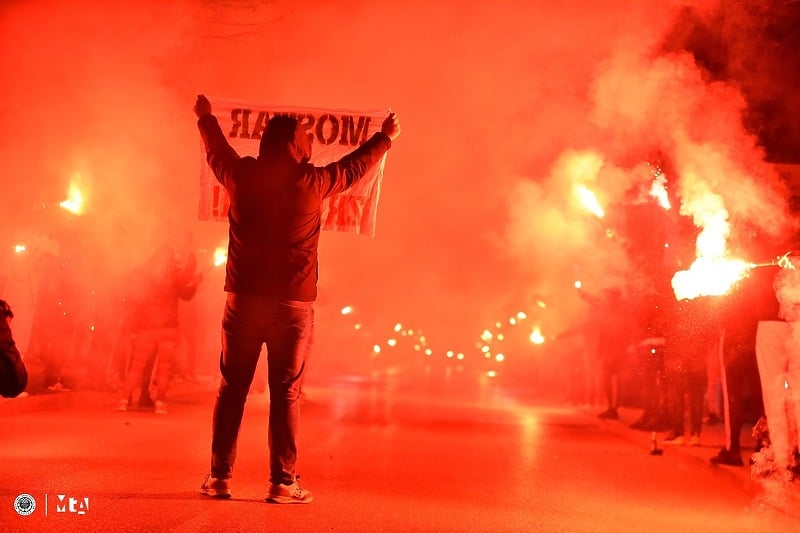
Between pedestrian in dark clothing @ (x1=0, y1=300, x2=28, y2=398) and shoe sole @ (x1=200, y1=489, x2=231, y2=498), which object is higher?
pedestrian in dark clothing @ (x1=0, y1=300, x2=28, y2=398)

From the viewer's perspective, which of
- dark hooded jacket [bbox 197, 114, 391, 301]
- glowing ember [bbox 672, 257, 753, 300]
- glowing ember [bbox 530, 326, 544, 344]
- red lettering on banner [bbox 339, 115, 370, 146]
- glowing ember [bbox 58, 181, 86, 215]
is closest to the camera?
dark hooded jacket [bbox 197, 114, 391, 301]

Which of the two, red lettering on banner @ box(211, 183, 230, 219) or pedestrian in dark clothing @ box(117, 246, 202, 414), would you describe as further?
pedestrian in dark clothing @ box(117, 246, 202, 414)

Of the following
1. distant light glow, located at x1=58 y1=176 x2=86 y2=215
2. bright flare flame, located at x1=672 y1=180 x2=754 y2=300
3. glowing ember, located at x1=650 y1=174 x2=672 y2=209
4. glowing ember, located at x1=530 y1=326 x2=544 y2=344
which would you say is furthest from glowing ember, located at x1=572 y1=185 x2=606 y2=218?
glowing ember, located at x1=530 y1=326 x2=544 y2=344

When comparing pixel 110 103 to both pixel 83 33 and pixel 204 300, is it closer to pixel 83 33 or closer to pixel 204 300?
pixel 83 33

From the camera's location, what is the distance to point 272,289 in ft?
18.7

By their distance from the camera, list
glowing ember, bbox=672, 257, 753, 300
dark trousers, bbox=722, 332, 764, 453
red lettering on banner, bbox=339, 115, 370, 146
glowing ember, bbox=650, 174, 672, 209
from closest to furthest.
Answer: red lettering on banner, bbox=339, 115, 370, 146, glowing ember, bbox=672, 257, 753, 300, dark trousers, bbox=722, 332, 764, 453, glowing ember, bbox=650, 174, 672, 209

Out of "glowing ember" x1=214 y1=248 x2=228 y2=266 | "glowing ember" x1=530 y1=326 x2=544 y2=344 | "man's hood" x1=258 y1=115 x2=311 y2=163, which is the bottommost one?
"man's hood" x1=258 y1=115 x2=311 y2=163

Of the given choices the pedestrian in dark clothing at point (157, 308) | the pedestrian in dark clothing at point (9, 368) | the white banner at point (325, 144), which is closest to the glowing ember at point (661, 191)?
the pedestrian in dark clothing at point (157, 308)

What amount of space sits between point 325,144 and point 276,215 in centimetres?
124

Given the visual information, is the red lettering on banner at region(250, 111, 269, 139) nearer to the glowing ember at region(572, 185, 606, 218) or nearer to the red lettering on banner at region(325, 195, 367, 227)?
the red lettering on banner at region(325, 195, 367, 227)

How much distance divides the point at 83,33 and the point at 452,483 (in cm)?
908

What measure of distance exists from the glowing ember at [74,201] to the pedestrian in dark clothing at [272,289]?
10.2 metres

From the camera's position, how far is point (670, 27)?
42.7 ft

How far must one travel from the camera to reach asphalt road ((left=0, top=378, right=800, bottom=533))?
5570mm
